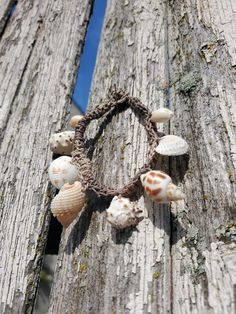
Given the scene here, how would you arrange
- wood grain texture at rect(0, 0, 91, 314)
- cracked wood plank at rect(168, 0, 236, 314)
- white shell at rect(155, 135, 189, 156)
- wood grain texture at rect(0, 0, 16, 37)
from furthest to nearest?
wood grain texture at rect(0, 0, 16, 37) → wood grain texture at rect(0, 0, 91, 314) → white shell at rect(155, 135, 189, 156) → cracked wood plank at rect(168, 0, 236, 314)

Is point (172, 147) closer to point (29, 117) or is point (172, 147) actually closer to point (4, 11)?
point (29, 117)

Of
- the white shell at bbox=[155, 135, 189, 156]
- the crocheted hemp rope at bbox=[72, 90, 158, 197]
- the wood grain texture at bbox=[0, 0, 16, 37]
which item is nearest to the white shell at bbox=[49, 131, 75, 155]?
the crocheted hemp rope at bbox=[72, 90, 158, 197]

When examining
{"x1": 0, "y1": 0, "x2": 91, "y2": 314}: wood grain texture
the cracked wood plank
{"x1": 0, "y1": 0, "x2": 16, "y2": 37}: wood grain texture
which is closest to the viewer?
the cracked wood plank

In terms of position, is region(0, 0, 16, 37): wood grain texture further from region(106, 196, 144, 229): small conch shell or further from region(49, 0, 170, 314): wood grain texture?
region(106, 196, 144, 229): small conch shell

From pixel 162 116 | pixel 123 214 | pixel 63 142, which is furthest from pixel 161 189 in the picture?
pixel 63 142

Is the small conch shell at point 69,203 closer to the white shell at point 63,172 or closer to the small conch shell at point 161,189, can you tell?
the white shell at point 63,172

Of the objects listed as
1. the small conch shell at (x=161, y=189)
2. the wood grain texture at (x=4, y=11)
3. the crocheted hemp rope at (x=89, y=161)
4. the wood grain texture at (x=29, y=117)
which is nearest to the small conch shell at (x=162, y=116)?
the crocheted hemp rope at (x=89, y=161)

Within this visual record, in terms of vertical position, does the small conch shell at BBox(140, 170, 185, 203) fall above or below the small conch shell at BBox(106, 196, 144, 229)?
above
